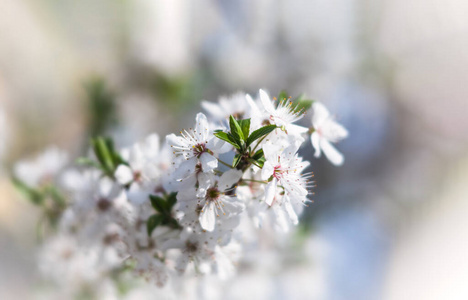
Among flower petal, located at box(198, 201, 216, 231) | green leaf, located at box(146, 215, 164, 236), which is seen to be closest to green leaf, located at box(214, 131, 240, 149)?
flower petal, located at box(198, 201, 216, 231)

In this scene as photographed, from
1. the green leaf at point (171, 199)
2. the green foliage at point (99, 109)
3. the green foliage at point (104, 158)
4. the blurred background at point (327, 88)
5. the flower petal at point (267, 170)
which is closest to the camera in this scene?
the flower petal at point (267, 170)

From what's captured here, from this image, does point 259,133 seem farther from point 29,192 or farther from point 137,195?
point 29,192

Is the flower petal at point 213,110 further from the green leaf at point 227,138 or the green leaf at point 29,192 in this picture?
the green leaf at point 29,192

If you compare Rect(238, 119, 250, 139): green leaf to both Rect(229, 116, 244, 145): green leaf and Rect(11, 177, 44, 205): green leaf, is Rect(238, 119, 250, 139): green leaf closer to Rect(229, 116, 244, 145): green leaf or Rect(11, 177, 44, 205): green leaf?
Rect(229, 116, 244, 145): green leaf

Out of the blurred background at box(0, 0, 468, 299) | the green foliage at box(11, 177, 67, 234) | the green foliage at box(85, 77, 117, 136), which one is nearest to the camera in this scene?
the green foliage at box(11, 177, 67, 234)

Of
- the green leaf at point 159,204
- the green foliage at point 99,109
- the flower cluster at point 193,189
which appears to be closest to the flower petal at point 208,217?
the flower cluster at point 193,189

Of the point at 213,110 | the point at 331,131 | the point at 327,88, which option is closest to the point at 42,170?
the point at 213,110
